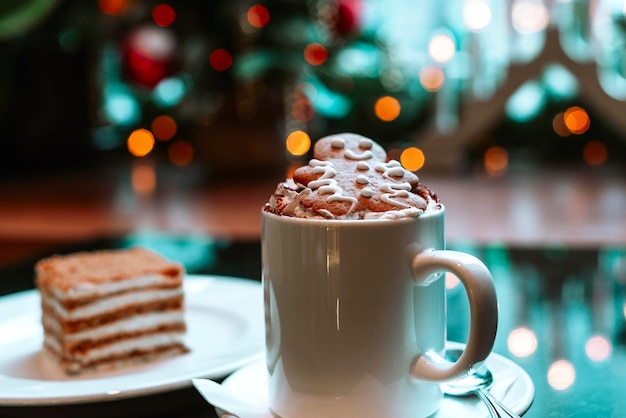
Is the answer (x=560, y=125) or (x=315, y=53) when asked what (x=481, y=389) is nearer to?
(x=315, y=53)

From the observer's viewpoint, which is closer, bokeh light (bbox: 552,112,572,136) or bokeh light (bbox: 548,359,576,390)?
bokeh light (bbox: 548,359,576,390)

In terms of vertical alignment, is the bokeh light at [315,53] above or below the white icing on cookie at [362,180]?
above

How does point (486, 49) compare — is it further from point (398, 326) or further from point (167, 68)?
point (398, 326)

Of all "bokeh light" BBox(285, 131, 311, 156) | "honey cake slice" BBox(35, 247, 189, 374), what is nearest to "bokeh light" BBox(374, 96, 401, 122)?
"bokeh light" BBox(285, 131, 311, 156)

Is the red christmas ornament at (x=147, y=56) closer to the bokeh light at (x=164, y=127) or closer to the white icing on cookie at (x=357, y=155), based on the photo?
the bokeh light at (x=164, y=127)

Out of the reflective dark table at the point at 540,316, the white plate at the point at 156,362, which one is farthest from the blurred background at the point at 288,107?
the white plate at the point at 156,362

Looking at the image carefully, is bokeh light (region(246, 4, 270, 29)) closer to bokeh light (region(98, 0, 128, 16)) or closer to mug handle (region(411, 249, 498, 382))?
bokeh light (region(98, 0, 128, 16))

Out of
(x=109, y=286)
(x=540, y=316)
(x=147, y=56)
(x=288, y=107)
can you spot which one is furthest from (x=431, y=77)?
(x=109, y=286)
